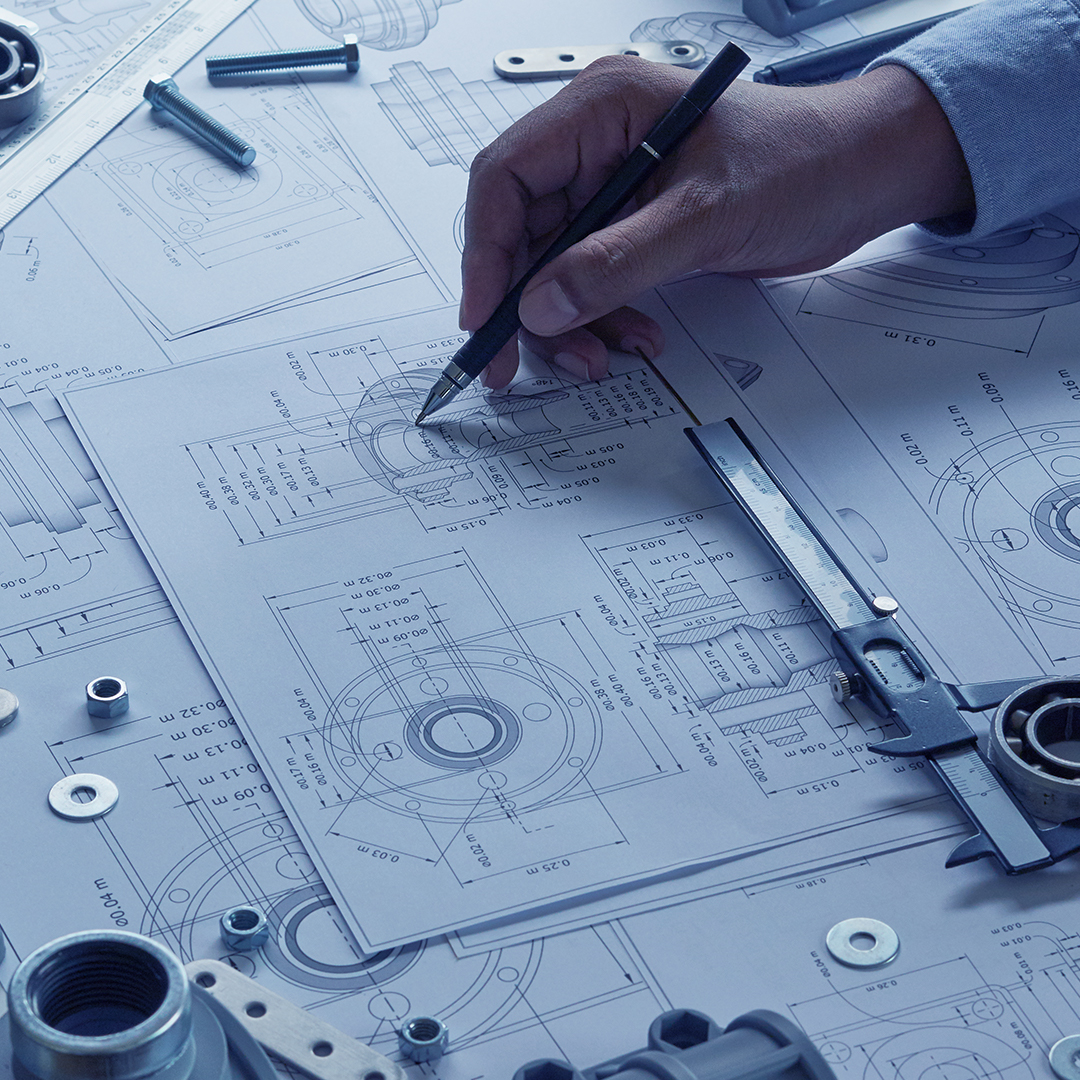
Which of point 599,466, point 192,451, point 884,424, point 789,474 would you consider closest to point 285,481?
point 192,451

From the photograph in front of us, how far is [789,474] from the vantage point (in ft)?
3.96

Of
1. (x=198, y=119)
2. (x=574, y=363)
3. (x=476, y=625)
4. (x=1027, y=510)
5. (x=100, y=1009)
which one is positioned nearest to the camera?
(x=100, y=1009)

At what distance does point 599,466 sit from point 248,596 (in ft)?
1.06

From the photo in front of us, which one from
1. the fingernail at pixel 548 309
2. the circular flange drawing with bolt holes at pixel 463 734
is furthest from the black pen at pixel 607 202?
the circular flange drawing with bolt holes at pixel 463 734

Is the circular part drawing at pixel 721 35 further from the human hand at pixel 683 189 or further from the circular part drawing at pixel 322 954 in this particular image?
the circular part drawing at pixel 322 954

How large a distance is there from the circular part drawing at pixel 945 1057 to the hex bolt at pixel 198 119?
1.10m

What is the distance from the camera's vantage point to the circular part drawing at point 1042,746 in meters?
0.94

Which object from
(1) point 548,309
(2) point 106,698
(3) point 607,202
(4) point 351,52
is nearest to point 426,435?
(1) point 548,309

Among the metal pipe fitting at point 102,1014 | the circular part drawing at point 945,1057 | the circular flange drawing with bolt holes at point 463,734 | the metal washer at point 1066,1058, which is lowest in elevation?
the circular part drawing at point 945,1057

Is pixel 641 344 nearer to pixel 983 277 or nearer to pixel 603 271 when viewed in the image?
pixel 603 271

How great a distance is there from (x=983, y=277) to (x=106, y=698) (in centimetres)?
94

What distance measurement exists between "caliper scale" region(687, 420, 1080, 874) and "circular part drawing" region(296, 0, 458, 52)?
788 mm

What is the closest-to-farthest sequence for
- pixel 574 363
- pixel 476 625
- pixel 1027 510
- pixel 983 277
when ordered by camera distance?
pixel 476 625 < pixel 1027 510 < pixel 574 363 < pixel 983 277

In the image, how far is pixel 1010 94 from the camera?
1.39 meters
